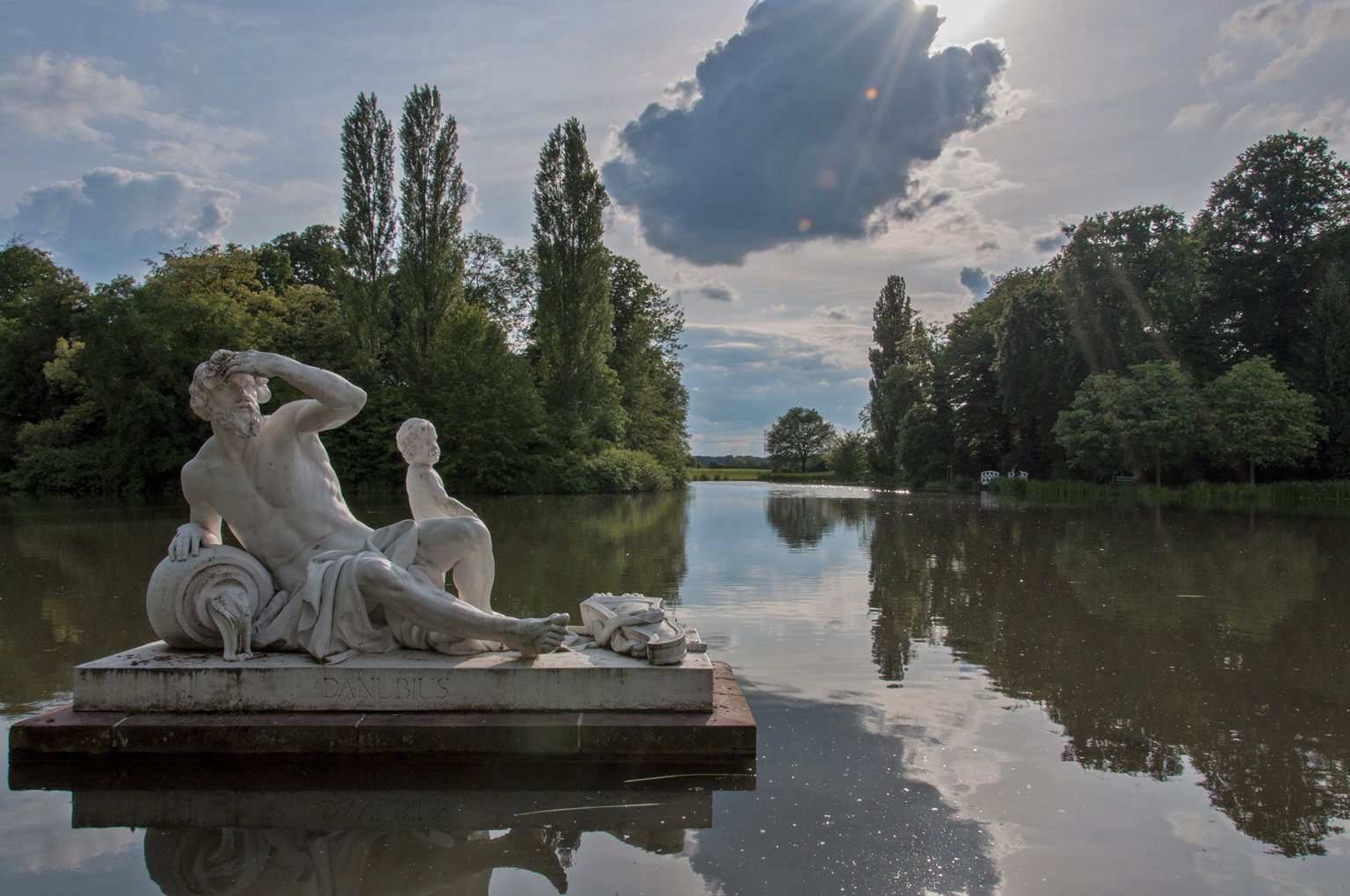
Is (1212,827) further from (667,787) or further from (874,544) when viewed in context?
(874,544)

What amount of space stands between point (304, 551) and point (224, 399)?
80 centimetres

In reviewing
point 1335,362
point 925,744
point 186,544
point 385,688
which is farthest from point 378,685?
point 1335,362

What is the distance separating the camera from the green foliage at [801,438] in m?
96.0

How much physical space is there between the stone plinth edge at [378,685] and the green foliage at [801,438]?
91822 millimetres

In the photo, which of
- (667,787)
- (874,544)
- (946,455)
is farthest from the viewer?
(946,455)

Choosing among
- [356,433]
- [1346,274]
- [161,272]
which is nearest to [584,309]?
[356,433]

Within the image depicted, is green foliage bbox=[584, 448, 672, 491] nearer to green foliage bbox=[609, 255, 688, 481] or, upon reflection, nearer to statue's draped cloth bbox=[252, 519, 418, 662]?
green foliage bbox=[609, 255, 688, 481]

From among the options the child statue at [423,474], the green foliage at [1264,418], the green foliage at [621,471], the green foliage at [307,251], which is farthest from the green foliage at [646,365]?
the child statue at [423,474]

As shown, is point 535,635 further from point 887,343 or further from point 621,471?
point 887,343

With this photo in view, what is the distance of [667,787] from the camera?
357cm

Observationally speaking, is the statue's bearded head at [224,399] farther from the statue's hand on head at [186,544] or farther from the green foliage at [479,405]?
the green foliage at [479,405]

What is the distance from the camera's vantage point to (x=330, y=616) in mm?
3809

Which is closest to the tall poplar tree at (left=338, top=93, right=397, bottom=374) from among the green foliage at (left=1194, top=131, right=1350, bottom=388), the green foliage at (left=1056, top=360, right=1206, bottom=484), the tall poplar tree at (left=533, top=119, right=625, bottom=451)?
the tall poplar tree at (left=533, top=119, right=625, bottom=451)

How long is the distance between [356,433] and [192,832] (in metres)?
29.9
